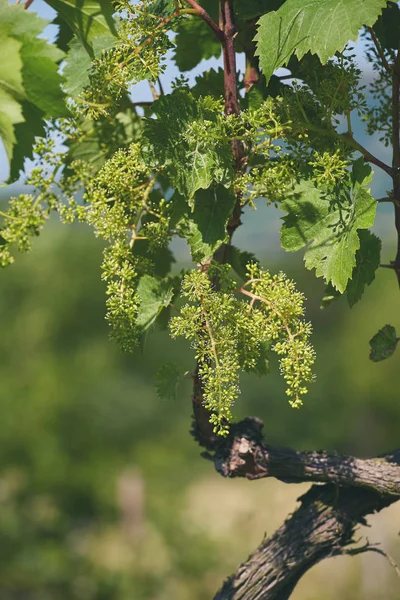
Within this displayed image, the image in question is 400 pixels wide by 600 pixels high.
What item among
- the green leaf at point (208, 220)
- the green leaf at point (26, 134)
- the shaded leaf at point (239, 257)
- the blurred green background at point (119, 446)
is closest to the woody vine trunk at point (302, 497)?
→ the shaded leaf at point (239, 257)

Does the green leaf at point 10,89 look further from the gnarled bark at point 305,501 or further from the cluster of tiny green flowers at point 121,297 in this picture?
the gnarled bark at point 305,501

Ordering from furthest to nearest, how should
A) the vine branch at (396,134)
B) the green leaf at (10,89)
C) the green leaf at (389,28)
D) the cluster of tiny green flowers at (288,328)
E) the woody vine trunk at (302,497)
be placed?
the woody vine trunk at (302,497) < the green leaf at (389,28) < the vine branch at (396,134) < the cluster of tiny green flowers at (288,328) < the green leaf at (10,89)

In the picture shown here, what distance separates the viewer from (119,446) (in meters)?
10.6

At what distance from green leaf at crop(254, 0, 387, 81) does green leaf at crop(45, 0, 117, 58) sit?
0.18 metres

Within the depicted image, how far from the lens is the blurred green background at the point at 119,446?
27.5ft

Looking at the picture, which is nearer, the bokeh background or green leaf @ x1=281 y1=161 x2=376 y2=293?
green leaf @ x1=281 y1=161 x2=376 y2=293

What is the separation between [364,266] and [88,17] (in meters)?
0.41

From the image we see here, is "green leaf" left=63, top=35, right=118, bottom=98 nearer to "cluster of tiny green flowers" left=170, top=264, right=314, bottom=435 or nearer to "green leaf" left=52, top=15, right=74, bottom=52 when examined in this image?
"green leaf" left=52, top=15, right=74, bottom=52

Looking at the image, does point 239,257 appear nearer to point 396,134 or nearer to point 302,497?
point 396,134

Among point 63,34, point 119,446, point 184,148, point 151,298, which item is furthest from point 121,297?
point 119,446

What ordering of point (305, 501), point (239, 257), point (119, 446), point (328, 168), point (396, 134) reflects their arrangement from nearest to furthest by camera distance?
point (328, 168) < point (396, 134) < point (239, 257) < point (305, 501) < point (119, 446)

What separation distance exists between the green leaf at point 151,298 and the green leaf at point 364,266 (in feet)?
0.67

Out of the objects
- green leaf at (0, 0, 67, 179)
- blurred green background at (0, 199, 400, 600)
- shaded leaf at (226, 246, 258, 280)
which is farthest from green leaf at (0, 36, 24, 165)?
blurred green background at (0, 199, 400, 600)

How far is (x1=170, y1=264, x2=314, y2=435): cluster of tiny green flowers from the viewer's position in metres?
0.81
